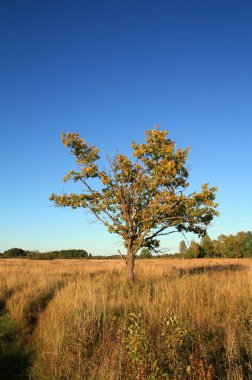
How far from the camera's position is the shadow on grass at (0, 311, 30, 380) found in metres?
5.08

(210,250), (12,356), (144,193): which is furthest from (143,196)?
(210,250)

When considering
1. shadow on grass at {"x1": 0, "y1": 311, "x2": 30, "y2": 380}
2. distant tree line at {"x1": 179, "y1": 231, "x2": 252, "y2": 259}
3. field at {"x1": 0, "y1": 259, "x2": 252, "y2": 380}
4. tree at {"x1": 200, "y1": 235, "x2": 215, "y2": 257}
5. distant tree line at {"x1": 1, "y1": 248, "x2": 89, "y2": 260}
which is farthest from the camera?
tree at {"x1": 200, "y1": 235, "x2": 215, "y2": 257}

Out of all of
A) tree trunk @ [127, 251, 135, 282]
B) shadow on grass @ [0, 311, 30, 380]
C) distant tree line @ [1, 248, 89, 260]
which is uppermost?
distant tree line @ [1, 248, 89, 260]

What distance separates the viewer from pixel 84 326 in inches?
210

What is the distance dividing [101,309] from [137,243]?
523 cm

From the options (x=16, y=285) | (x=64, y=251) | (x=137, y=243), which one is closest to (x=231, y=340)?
(x=137, y=243)

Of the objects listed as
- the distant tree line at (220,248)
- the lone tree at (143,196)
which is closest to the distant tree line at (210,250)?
the distant tree line at (220,248)

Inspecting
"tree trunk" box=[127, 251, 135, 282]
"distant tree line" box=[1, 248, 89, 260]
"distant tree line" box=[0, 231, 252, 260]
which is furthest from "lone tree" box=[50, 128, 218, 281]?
"distant tree line" box=[0, 231, 252, 260]

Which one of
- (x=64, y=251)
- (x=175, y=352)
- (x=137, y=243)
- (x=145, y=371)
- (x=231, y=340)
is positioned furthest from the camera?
(x=64, y=251)

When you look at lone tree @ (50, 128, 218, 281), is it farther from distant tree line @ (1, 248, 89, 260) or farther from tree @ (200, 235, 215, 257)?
tree @ (200, 235, 215, 257)

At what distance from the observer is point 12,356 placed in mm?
5762

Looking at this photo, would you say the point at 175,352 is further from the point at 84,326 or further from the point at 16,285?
the point at 16,285

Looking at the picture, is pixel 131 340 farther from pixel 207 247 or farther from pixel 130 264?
pixel 207 247

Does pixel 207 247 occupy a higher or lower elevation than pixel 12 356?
higher
